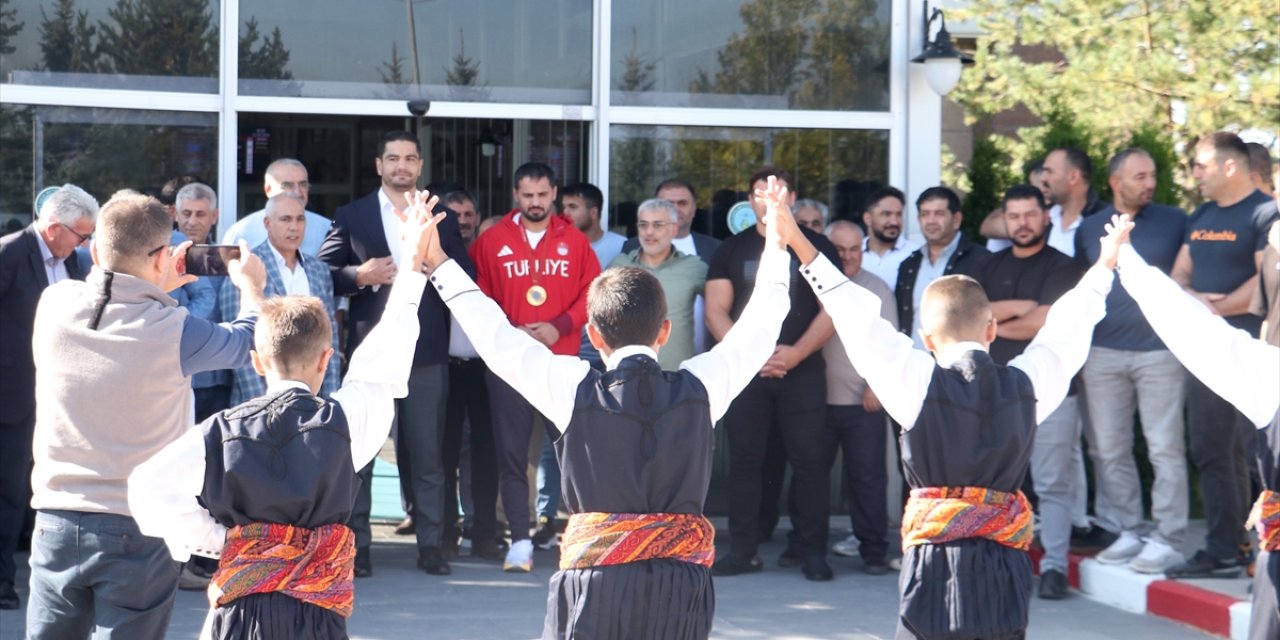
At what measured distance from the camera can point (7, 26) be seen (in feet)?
26.5

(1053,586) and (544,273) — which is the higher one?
(544,273)

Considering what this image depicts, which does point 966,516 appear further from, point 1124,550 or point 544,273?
point 544,273

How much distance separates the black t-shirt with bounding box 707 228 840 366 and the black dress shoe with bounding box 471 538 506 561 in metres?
1.74

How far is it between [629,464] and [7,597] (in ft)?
12.5

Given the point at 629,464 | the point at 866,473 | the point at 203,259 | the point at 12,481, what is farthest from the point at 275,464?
the point at 866,473

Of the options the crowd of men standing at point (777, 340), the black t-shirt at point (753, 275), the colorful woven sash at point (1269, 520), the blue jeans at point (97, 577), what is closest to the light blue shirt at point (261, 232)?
the crowd of men standing at point (777, 340)

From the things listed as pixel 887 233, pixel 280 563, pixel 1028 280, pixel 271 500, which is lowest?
pixel 280 563

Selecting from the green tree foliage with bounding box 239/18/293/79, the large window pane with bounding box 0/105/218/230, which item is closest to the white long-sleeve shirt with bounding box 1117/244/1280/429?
the green tree foliage with bounding box 239/18/293/79

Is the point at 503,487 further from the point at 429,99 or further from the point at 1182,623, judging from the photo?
the point at 1182,623

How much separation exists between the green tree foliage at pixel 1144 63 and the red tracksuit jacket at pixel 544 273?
224 inches

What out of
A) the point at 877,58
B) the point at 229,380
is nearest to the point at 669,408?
the point at 229,380

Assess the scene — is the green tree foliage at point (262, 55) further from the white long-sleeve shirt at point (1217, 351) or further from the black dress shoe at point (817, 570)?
the white long-sleeve shirt at point (1217, 351)

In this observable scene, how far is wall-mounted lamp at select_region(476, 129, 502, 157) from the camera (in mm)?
9750

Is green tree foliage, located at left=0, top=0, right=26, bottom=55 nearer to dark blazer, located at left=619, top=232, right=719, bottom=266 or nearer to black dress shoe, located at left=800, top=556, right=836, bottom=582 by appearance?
dark blazer, located at left=619, top=232, right=719, bottom=266
